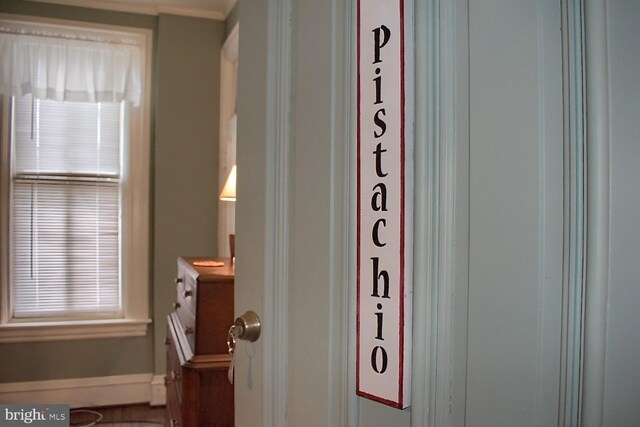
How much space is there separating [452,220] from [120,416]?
10.3 feet

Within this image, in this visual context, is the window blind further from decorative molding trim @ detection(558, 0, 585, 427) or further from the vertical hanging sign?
decorative molding trim @ detection(558, 0, 585, 427)

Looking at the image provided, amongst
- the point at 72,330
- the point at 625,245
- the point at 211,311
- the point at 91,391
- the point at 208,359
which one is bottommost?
the point at 91,391

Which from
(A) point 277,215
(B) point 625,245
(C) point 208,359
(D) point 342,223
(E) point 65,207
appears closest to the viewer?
(B) point 625,245

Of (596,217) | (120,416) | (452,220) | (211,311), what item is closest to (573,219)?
(596,217)

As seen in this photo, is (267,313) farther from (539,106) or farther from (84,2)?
(84,2)

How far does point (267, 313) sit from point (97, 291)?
9.06 feet

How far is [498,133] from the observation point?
536 millimetres

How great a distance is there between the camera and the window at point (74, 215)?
126 inches

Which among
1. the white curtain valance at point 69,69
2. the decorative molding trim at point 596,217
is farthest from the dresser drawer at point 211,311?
the white curtain valance at point 69,69

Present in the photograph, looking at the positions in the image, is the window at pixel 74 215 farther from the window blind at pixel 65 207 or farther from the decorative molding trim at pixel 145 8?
the decorative molding trim at pixel 145 8

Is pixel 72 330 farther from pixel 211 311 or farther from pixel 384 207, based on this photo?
pixel 384 207

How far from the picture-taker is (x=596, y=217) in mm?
471

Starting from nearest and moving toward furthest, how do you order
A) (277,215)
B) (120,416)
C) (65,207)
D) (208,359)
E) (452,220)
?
(452,220) < (277,215) < (208,359) < (120,416) < (65,207)

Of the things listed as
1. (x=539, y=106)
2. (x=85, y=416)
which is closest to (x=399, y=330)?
(x=539, y=106)
